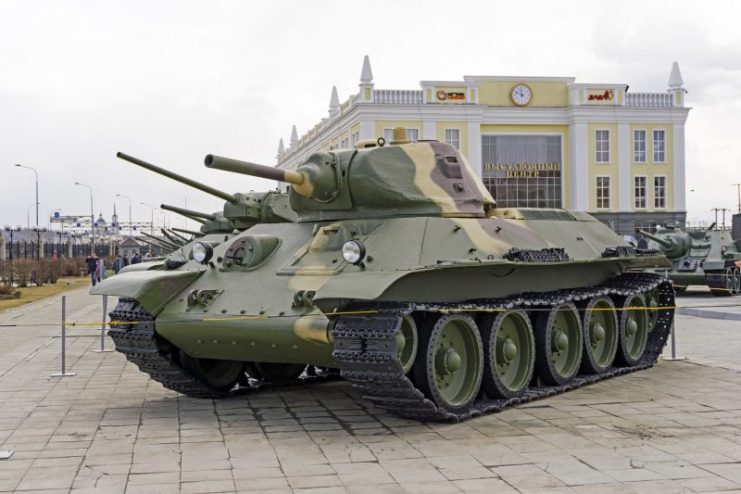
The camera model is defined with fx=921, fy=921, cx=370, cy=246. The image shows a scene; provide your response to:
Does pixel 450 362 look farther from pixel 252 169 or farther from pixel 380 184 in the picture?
pixel 252 169

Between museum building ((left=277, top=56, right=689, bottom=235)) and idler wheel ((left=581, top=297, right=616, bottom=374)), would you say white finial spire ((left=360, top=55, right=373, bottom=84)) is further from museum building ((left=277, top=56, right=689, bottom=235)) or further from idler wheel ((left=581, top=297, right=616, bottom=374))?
idler wheel ((left=581, top=297, right=616, bottom=374))

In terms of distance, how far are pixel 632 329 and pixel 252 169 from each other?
6970 millimetres

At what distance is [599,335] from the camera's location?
13188 millimetres

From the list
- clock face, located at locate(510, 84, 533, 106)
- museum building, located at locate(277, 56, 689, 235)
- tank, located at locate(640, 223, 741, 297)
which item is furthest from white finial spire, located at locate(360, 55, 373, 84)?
tank, located at locate(640, 223, 741, 297)

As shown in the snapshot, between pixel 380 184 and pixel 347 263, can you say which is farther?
pixel 380 184

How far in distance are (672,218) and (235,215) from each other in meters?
39.7

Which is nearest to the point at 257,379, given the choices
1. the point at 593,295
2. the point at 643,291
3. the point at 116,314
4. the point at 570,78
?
the point at 116,314

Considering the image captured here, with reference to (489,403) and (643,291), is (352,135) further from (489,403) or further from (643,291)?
(489,403)

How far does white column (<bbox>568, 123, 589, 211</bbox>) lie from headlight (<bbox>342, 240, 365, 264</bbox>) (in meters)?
43.7

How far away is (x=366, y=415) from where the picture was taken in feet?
33.8

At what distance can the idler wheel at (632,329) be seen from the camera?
13.7 meters

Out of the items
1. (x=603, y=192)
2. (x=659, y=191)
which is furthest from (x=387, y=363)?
(x=659, y=191)

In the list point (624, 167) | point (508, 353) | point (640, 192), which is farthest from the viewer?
point (640, 192)

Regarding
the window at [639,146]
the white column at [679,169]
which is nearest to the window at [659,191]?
the white column at [679,169]
